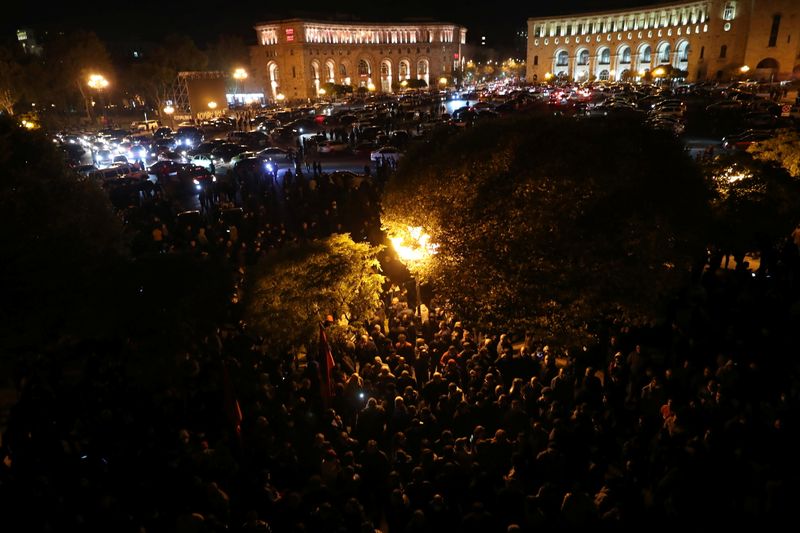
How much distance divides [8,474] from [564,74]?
9497 centimetres

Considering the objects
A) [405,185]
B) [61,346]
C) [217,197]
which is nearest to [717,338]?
[405,185]

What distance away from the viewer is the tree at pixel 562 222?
7.46 metres

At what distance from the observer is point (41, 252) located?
823 cm

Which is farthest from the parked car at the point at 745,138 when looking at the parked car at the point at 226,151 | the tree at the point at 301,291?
the parked car at the point at 226,151

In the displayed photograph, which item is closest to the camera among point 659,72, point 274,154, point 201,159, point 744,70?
point 201,159

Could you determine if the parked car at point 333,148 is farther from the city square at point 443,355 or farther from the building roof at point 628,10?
the building roof at point 628,10

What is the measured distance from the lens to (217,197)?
20938mm

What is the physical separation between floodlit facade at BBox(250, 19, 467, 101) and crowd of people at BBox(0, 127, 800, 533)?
78.2 m

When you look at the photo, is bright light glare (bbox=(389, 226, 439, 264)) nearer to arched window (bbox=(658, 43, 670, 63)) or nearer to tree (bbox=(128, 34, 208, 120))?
tree (bbox=(128, 34, 208, 120))

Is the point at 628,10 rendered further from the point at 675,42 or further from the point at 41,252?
the point at 41,252

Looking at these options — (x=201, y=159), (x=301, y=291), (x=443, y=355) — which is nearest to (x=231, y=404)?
(x=301, y=291)

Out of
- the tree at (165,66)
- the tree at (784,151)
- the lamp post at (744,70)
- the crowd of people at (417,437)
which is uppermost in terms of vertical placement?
the tree at (165,66)

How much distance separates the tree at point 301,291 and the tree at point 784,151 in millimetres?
10084

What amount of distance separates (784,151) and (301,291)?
1178 centimetres
